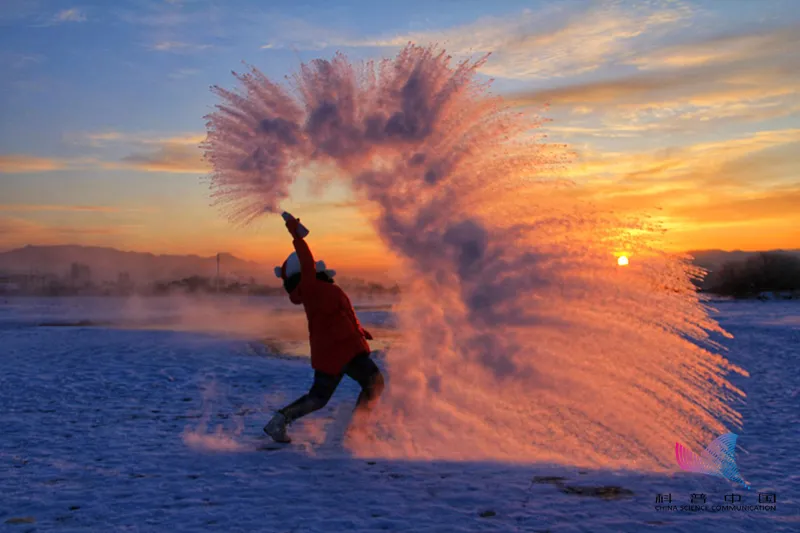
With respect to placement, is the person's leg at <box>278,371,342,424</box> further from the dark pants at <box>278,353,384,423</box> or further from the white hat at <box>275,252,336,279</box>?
the white hat at <box>275,252,336,279</box>

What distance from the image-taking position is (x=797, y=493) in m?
5.62

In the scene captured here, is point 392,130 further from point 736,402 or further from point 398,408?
point 736,402

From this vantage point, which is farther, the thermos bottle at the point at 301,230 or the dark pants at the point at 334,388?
the thermos bottle at the point at 301,230

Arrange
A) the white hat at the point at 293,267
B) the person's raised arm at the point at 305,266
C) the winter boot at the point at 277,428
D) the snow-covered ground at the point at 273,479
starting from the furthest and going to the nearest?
the white hat at the point at 293,267 < the person's raised arm at the point at 305,266 < the winter boot at the point at 277,428 < the snow-covered ground at the point at 273,479

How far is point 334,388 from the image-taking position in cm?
724

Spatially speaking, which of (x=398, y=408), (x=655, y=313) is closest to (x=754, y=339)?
(x=655, y=313)

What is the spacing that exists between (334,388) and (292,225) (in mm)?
1835

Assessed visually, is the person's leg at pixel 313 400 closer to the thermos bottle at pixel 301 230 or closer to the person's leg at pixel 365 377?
the person's leg at pixel 365 377

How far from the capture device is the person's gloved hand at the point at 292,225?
7.40 m

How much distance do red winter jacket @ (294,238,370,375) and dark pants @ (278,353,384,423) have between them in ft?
0.30

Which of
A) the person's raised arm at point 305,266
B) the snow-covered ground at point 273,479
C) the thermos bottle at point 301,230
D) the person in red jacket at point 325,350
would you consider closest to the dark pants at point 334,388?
the person in red jacket at point 325,350

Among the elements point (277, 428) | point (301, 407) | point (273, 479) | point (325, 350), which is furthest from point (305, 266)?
point (273, 479)

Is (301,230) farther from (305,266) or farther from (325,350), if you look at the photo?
(325,350)

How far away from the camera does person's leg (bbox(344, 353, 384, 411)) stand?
7.32m
